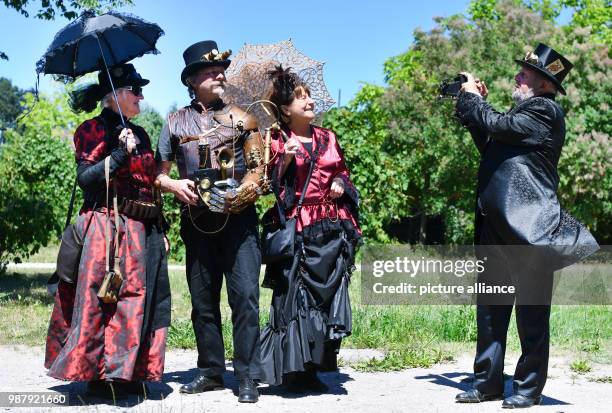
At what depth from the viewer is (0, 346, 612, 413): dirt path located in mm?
4789

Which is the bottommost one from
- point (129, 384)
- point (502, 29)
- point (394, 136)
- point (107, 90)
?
point (129, 384)

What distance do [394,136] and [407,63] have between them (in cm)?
782

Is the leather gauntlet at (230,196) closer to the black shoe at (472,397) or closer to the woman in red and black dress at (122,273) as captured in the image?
the woman in red and black dress at (122,273)

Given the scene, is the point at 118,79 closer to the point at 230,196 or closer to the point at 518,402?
the point at 230,196

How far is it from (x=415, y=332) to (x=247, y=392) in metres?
2.41

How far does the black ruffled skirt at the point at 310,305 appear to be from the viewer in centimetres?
512

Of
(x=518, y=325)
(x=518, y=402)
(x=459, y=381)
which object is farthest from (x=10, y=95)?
(x=518, y=402)

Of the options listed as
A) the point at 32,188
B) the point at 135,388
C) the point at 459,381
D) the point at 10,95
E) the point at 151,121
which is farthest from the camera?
the point at 10,95

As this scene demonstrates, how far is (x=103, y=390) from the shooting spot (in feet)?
16.4

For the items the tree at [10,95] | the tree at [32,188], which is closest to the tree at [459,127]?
the tree at [32,188]

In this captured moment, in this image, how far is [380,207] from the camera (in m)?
17.1

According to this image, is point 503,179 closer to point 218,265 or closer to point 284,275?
point 284,275

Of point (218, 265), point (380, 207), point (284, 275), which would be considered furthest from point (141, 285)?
point (380, 207)

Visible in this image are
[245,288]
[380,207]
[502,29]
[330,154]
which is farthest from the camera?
[502,29]
